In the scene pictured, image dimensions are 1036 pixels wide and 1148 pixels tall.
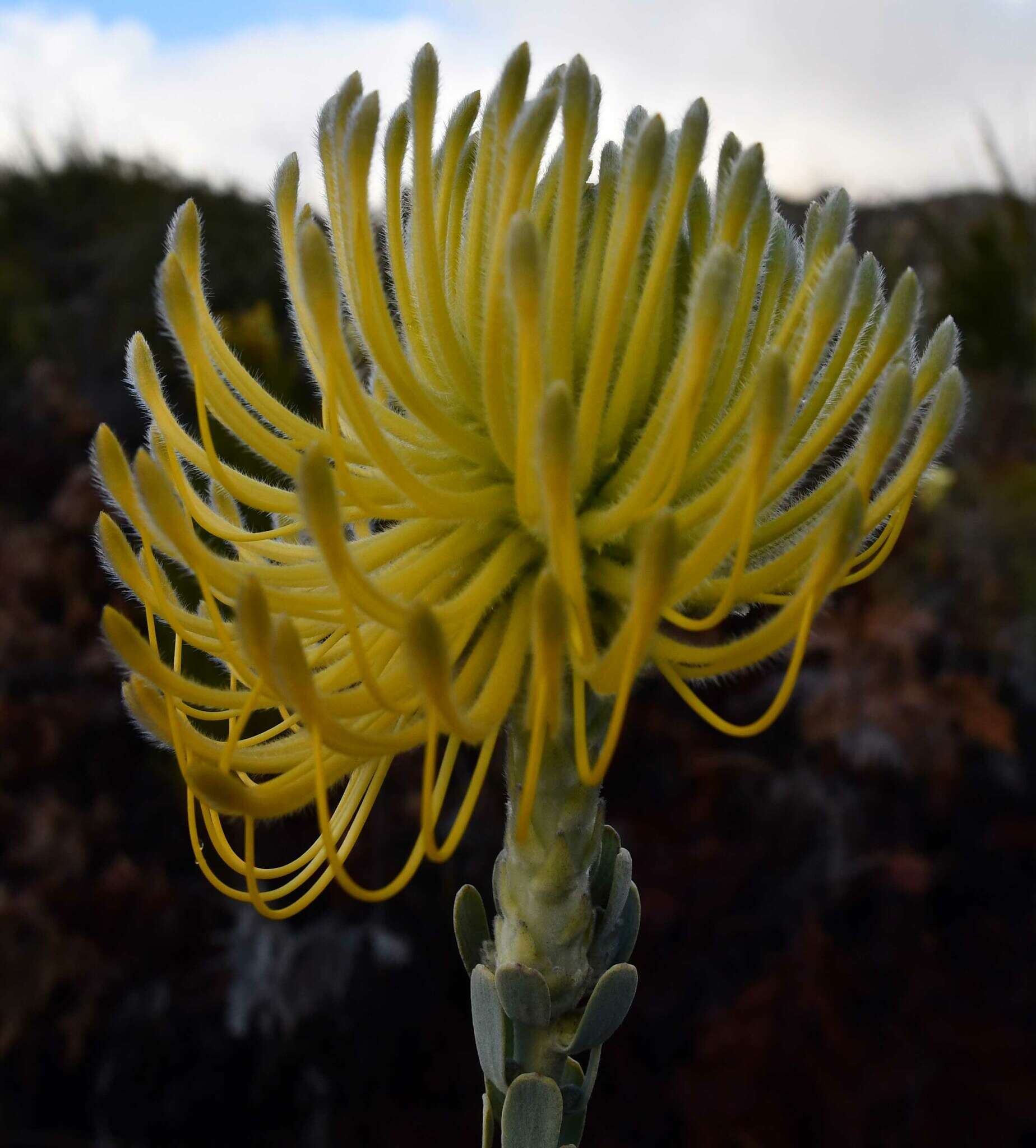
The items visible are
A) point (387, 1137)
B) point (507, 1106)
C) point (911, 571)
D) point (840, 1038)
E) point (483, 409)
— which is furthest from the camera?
point (911, 571)

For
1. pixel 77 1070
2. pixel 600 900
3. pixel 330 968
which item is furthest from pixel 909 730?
pixel 77 1070

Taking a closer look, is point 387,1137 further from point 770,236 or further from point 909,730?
point 770,236

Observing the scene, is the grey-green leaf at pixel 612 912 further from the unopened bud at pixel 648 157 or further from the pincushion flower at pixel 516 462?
the unopened bud at pixel 648 157

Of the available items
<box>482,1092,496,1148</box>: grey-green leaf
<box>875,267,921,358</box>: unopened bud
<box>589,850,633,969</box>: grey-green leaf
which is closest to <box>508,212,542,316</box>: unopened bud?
<box>875,267,921,358</box>: unopened bud

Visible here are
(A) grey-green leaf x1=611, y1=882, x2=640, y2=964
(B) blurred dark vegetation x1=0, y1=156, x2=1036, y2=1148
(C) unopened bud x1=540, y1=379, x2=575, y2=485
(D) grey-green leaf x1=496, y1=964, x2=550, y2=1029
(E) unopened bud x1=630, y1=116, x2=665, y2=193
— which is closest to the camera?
(C) unopened bud x1=540, y1=379, x2=575, y2=485

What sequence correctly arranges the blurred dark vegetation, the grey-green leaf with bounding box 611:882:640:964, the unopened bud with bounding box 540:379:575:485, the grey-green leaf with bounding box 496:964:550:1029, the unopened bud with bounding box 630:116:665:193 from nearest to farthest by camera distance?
the unopened bud with bounding box 540:379:575:485 → the unopened bud with bounding box 630:116:665:193 → the grey-green leaf with bounding box 496:964:550:1029 → the grey-green leaf with bounding box 611:882:640:964 → the blurred dark vegetation

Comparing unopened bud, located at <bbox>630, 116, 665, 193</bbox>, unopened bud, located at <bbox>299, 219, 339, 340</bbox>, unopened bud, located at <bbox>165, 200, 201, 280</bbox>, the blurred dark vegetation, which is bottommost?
the blurred dark vegetation

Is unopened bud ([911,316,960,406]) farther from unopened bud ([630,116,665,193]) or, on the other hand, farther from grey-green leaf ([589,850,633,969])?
grey-green leaf ([589,850,633,969])
